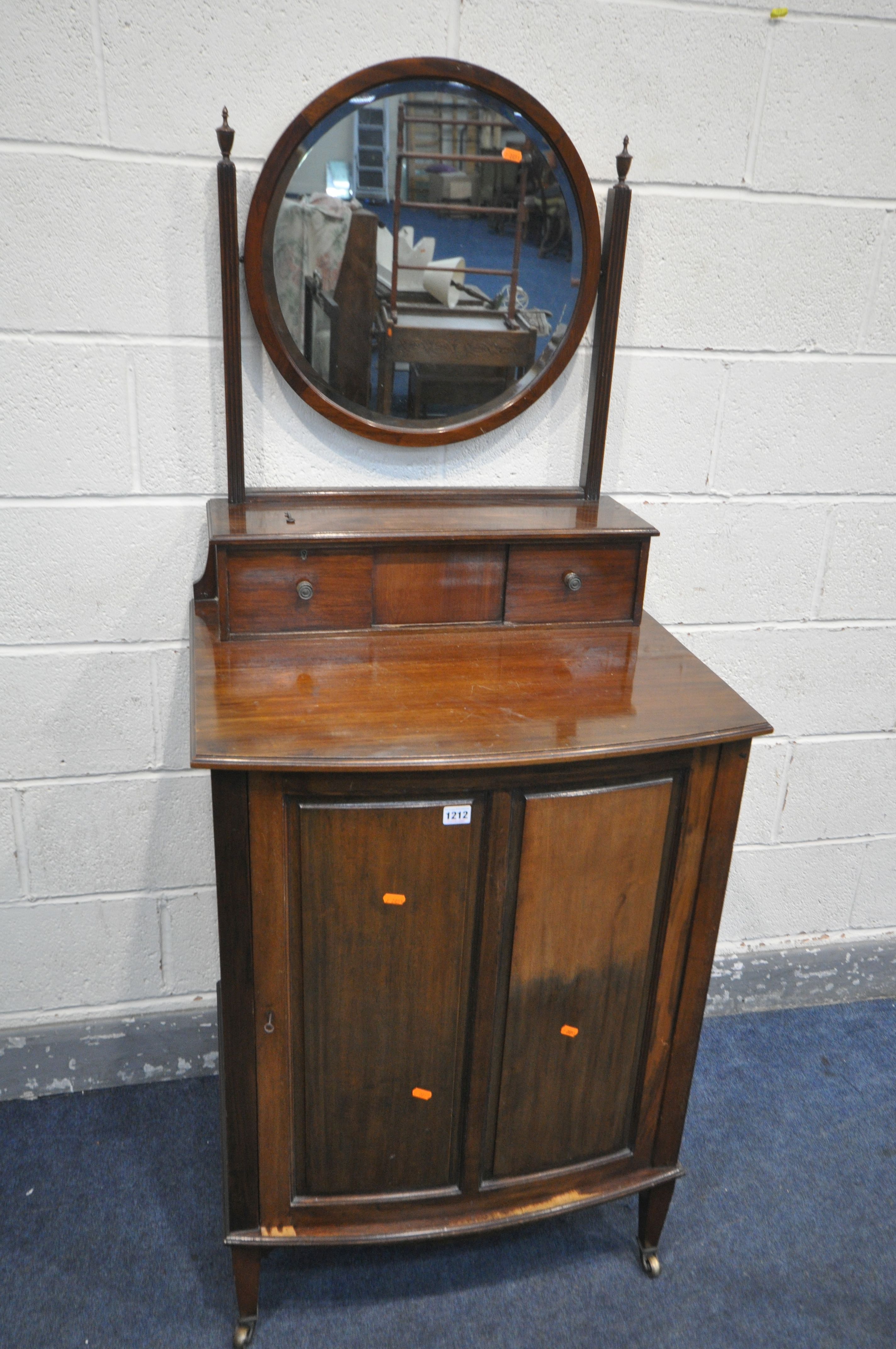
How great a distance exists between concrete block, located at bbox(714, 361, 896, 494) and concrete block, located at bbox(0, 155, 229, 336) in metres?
0.86

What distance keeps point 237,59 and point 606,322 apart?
63cm

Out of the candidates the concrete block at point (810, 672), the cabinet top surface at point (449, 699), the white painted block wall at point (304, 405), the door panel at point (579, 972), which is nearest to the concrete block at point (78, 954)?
the white painted block wall at point (304, 405)

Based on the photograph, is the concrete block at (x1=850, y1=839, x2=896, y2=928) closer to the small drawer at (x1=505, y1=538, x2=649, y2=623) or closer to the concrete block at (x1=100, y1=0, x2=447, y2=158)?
the small drawer at (x1=505, y1=538, x2=649, y2=623)

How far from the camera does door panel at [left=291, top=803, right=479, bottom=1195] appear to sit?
1257 millimetres

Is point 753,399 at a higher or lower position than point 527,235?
lower

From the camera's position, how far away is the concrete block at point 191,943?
1.88m

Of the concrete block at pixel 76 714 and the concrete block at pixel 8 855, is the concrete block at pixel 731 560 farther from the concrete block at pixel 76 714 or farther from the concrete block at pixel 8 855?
the concrete block at pixel 8 855

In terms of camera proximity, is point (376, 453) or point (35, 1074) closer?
point (376, 453)

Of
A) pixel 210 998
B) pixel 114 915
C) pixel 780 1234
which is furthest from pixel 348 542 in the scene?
pixel 780 1234

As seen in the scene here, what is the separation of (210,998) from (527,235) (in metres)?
1.43

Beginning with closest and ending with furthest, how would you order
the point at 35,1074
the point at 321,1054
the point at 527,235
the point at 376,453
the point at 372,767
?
the point at 372,767 → the point at 321,1054 → the point at 527,235 → the point at 376,453 → the point at 35,1074

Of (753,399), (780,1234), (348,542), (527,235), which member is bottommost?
(780,1234)

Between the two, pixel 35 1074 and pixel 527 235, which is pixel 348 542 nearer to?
pixel 527 235

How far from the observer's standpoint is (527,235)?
1522mm
